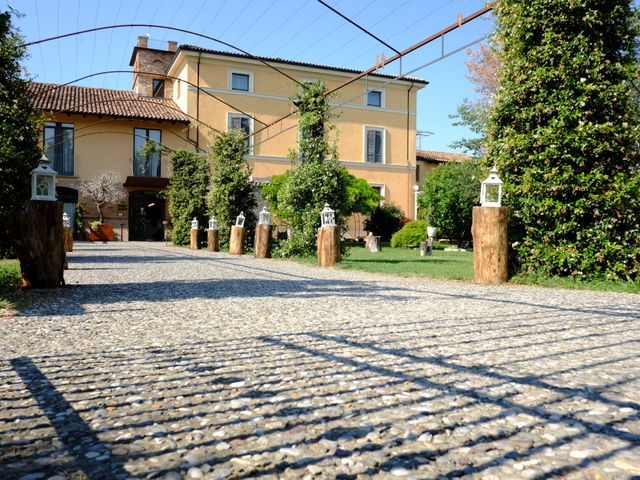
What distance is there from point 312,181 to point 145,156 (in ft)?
56.0

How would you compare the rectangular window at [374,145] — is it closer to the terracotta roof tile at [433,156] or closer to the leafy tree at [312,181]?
the terracotta roof tile at [433,156]

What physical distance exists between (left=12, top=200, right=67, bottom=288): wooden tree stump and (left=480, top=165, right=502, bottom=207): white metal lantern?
5.60 m

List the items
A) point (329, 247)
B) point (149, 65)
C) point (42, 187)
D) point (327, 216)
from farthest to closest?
point (149, 65)
point (327, 216)
point (329, 247)
point (42, 187)

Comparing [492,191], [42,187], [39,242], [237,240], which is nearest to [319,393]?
[39,242]

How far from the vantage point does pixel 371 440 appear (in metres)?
1.91

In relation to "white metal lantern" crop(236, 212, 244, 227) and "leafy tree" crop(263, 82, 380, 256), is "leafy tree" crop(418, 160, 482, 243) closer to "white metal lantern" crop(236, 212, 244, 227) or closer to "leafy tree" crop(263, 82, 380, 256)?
"white metal lantern" crop(236, 212, 244, 227)

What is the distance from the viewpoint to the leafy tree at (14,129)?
8.85 m

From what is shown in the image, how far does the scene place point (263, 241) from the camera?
46.5ft

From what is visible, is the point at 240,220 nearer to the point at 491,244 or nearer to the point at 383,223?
the point at 491,244

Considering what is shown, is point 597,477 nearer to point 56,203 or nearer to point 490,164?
point 56,203

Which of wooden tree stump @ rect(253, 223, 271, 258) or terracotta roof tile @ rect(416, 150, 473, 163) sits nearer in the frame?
wooden tree stump @ rect(253, 223, 271, 258)

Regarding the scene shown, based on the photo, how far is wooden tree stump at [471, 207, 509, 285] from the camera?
752 cm

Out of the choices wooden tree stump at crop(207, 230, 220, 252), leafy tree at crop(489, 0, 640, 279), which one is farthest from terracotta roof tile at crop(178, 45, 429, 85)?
leafy tree at crop(489, 0, 640, 279)

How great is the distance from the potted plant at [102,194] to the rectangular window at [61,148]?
1.23m
